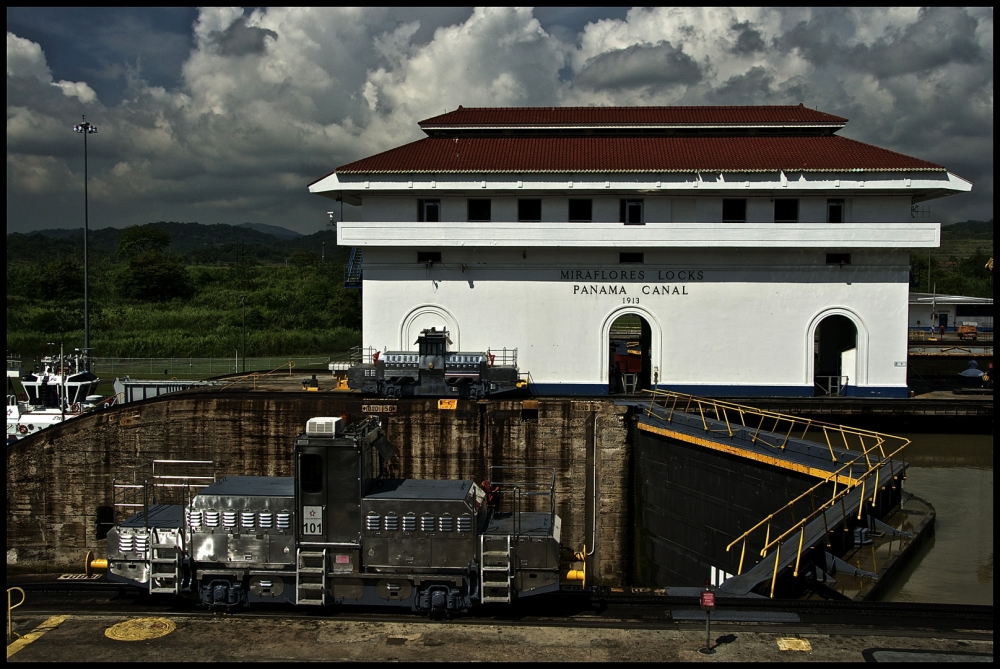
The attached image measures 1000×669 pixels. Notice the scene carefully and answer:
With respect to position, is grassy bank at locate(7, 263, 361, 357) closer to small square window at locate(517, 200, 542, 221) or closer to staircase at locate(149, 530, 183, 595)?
small square window at locate(517, 200, 542, 221)

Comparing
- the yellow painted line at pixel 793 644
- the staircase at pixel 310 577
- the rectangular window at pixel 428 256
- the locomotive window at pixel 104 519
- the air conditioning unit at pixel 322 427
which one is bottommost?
the locomotive window at pixel 104 519

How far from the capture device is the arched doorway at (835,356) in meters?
26.7

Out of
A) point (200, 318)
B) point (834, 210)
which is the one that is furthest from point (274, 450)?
point (200, 318)

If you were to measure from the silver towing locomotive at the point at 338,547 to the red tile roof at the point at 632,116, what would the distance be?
1976 cm

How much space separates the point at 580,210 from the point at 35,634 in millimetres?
20910

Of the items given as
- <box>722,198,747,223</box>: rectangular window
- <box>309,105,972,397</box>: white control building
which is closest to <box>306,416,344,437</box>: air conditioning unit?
<box>309,105,972,397</box>: white control building

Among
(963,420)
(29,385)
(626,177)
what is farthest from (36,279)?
(963,420)

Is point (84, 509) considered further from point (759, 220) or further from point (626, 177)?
point (759, 220)

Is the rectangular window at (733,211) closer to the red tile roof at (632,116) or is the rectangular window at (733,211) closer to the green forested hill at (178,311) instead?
the red tile roof at (632,116)

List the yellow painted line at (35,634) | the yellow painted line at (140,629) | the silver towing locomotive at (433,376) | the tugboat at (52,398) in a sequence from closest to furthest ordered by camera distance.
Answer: the yellow painted line at (35,634), the yellow painted line at (140,629), the silver towing locomotive at (433,376), the tugboat at (52,398)

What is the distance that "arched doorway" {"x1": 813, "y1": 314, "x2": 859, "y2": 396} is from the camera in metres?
26.7

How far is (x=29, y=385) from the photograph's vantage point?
1046 inches

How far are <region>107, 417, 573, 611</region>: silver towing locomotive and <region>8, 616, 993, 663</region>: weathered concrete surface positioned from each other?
0.68 meters

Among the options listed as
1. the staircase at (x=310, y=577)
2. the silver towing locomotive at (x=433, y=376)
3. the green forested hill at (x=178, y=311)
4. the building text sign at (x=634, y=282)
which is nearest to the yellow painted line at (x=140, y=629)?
the staircase at (x=310, y=577)
